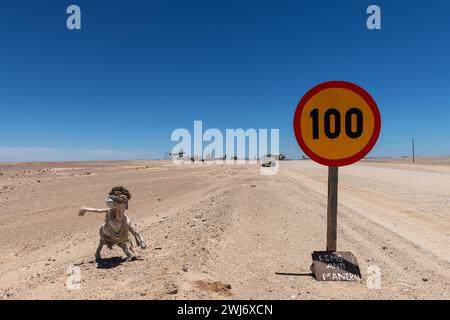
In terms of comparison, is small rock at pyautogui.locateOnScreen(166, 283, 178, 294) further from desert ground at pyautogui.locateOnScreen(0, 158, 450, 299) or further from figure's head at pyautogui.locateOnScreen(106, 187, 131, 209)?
figure's head at pyautogui.locateOnScreen(106, 187, 131, 209)

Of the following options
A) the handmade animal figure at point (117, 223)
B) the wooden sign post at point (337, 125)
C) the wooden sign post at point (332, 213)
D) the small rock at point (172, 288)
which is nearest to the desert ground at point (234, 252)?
the small rock at point (172, 288)

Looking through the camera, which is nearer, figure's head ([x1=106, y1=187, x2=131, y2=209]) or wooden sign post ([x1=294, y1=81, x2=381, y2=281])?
wooden sign post ([x1=294, y1=81, x2=381, y2=281])

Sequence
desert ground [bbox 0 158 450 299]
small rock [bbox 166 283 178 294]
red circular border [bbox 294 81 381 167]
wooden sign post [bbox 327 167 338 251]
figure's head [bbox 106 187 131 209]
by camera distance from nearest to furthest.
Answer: small rock [bbox 166 283 178 294] < desert ground [bbox 0 158 450 299] < red circular border [bbox 294 81 381 167] < wooden sign post [bbox 327 167 338 251] < figure's head [bbox 106 187 131 209]

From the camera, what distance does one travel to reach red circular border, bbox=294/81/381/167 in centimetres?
433

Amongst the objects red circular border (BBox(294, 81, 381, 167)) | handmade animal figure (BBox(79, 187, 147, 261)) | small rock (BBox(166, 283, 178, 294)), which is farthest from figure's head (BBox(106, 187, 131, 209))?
red circular border (BBox(294, 81, 381, 167))

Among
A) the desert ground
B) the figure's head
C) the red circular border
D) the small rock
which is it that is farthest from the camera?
the figure's head

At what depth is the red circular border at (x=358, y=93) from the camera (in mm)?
4328

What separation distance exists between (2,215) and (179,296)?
9.91 m

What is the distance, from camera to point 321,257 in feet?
15.3

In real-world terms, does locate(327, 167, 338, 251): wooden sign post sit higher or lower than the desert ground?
higher

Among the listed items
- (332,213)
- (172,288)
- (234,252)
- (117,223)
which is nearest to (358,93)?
(332,213)

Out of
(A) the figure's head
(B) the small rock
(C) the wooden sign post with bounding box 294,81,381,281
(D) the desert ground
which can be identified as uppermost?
(C) the wooden sign post with bounding box 294,81,381,281
